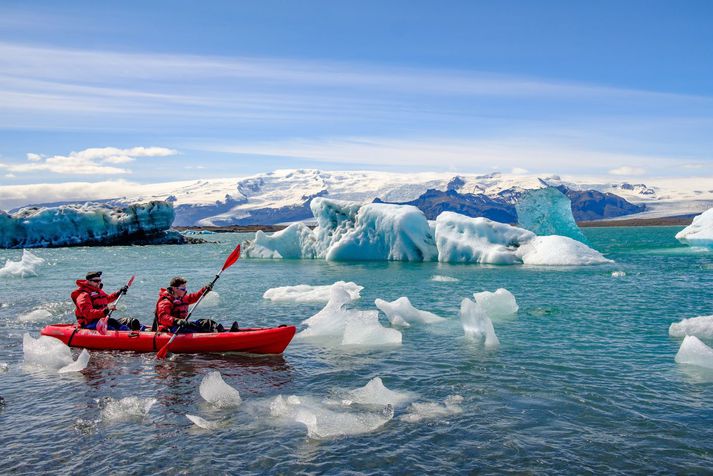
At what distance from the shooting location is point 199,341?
1209 cm

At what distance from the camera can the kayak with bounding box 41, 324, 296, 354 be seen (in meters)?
11.8

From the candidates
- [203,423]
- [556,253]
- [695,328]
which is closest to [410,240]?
[556,253]

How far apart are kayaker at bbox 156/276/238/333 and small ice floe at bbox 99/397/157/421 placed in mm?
3153

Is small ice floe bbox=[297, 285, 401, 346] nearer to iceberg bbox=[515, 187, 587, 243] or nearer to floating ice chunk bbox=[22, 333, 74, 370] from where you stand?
floating ice chunk bbox=[22, 333, 74, 370]

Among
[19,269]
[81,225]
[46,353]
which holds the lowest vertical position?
[81,225]

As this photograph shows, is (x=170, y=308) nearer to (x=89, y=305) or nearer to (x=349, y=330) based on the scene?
(x=89, y=305)

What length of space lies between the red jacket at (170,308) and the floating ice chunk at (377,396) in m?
5.17

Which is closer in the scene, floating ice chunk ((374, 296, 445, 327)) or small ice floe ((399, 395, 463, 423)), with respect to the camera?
small ice floe ((399, 395, 463, 423))

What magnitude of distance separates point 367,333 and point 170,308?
13.8 ft

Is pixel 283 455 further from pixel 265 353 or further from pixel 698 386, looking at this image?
pixel 698 386

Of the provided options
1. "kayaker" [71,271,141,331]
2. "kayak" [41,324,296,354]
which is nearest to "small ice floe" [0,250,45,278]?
"kayaker" [71,271,141,331]

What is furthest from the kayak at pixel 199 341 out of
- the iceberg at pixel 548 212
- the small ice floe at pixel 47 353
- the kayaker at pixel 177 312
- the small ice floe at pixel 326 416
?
the iceberg at pixel 548 212

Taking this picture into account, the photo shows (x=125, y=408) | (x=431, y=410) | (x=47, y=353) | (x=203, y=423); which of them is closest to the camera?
(x=203, y=423)

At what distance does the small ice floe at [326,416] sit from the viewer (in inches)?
296
